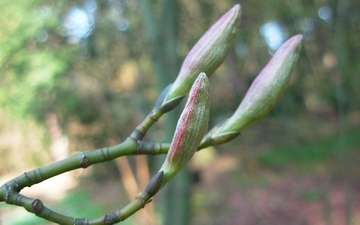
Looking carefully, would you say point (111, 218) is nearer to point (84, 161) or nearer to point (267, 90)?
point (84, 161)

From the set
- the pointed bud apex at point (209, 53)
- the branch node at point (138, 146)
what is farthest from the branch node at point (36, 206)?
the pointed bud apex at point (209, 53)

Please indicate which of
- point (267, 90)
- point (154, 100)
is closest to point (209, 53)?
point (267, 90)

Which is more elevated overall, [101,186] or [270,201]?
[101,186]

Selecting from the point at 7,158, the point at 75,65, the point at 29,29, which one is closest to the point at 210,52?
the point at 29,29

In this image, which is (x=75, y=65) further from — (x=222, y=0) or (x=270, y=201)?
(x=270, y=201)

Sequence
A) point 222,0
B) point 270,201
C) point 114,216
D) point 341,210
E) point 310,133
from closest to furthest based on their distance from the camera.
Answer: point 114,216
point 341,210
point 222,0
point 270,201
point 310,133

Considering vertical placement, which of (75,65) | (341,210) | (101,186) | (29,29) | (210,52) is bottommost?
(341,210)

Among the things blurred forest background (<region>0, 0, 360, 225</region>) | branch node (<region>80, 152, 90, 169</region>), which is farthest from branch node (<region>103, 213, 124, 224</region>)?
blurred forest background (<region>0, 0, 360, 225</region>)
